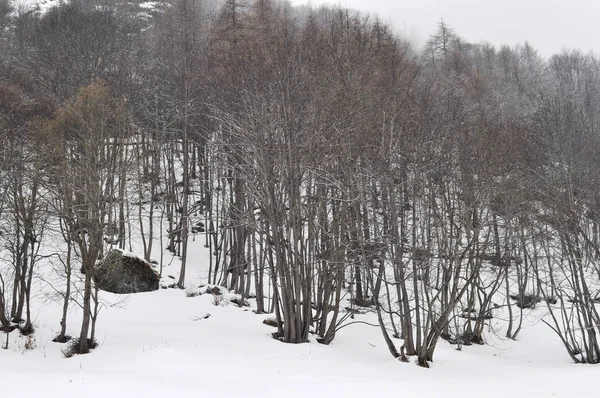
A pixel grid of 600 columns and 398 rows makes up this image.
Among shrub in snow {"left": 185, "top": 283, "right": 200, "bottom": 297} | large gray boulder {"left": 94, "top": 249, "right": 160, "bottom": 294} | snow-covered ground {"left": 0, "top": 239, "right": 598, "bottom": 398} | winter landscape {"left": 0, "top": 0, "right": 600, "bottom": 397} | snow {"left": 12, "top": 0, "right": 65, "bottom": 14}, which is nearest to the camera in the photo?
snow-covered ground {"left": 0, "top": 239, "right": 598, "bottom": 398}

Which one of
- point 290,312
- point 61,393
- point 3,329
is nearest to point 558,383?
point 290,312

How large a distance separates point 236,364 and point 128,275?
9.53m

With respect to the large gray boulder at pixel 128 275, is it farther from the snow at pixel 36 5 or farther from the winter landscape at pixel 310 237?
the snow at pixel 36 5

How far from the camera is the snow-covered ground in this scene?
Result: 25.6 feet

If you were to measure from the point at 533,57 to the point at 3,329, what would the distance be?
6747cm

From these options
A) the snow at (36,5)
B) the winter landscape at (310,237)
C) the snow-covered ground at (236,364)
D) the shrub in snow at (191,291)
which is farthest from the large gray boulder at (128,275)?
the snow at (36,5)

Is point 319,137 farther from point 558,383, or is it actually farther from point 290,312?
point 558,383

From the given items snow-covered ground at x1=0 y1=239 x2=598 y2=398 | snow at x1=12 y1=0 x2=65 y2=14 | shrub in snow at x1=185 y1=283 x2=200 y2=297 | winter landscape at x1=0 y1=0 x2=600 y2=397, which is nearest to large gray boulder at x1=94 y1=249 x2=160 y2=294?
winter landscape at x1=0 y1=0 x2=600 y2=397

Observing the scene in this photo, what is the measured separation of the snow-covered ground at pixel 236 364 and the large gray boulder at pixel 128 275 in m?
0.82

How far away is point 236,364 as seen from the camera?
9.55 m

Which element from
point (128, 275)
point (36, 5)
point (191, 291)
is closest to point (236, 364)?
point (191, 291)

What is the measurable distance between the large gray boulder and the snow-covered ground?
2.70 ft

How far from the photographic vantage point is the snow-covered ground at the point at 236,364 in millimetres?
7809

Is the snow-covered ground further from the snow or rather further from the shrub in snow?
the snow
